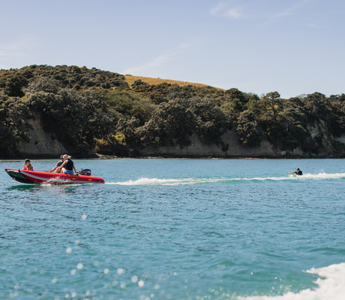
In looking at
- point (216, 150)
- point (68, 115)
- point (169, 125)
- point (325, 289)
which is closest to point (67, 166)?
point (325, 289)

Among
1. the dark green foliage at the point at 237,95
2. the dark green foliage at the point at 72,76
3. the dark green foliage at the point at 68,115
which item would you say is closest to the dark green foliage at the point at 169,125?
the dark green foliage at the point at 68,115

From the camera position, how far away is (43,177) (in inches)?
1058

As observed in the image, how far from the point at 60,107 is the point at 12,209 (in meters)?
58.3

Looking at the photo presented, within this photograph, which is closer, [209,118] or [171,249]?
[171,249]

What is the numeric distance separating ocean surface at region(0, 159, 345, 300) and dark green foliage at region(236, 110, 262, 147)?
78.6m

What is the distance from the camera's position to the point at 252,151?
101125 mm

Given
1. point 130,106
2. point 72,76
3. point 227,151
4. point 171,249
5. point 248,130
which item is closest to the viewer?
point 171,249

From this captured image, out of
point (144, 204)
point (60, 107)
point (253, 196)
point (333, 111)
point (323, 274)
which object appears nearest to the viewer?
point (323, 274)

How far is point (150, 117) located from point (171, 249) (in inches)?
3498

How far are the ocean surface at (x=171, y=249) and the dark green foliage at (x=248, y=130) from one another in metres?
78.6

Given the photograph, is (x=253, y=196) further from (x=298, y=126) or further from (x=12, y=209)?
(x=298, y=126)

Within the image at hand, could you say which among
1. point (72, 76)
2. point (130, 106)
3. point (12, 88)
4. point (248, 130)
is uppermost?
point (72, 76)

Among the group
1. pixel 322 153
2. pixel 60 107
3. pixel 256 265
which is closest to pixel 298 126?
pixel 322 153

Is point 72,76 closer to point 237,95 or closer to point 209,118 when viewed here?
point 237,95
